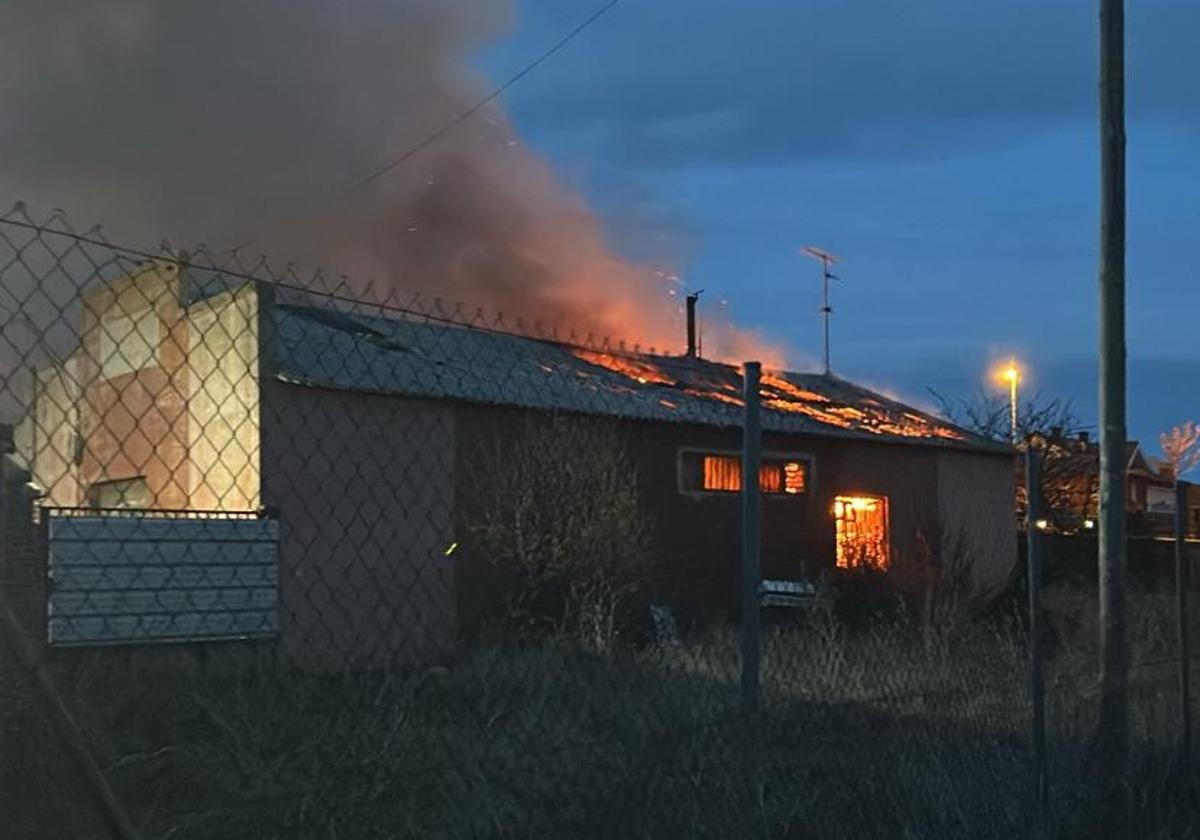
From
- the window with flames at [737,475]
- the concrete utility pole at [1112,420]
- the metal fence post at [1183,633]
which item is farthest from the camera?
the window with flames at [737,475]

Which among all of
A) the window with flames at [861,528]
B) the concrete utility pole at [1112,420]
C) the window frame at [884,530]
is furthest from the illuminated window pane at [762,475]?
the concrete utility pole at [1112,420]

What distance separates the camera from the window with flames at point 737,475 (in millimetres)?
19891

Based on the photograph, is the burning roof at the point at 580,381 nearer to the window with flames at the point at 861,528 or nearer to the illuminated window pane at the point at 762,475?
the illuminated window pane at the point at 762,475

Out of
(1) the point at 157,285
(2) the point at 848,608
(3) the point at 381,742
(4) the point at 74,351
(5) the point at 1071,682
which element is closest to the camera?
(4) the point at 74,351

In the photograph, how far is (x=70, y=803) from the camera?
2793mm

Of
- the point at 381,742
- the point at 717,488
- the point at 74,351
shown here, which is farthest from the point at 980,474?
the point at 74,351

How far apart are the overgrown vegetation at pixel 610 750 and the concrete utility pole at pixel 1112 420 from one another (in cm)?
16

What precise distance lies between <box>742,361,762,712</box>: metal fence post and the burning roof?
21.4ft

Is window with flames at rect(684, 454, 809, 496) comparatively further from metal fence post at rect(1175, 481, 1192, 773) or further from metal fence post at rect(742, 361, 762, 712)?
metal fence post at rect(742, 361, 762, 712)

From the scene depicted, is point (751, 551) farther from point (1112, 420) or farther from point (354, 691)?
point (1112, 420)

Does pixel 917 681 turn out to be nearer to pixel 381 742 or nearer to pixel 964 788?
pixel 964 788

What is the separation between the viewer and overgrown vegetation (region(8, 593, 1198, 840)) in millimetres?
4289

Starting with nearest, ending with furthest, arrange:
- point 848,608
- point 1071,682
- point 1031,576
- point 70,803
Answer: point 70,803
point 1031,576
point 1071,682
point 848,608

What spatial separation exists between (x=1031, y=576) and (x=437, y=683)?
8.75 feet
